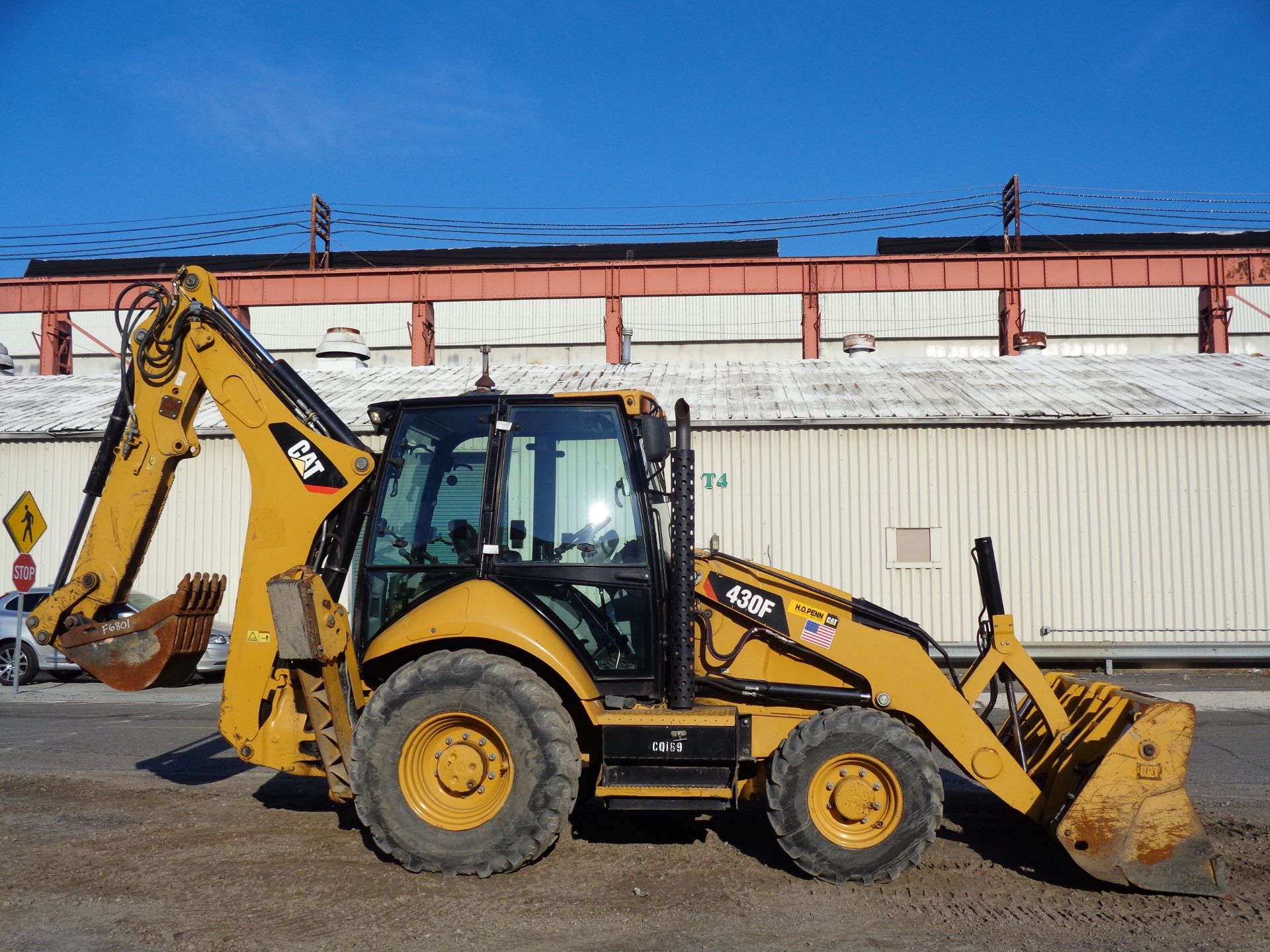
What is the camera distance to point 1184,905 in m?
4.66

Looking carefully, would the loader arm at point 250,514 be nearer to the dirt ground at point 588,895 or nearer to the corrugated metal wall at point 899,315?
the dirt ground at point 588,895

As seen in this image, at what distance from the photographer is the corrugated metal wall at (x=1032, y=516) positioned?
14969 millimetres

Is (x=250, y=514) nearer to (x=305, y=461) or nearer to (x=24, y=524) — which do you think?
(x=305, y=461)

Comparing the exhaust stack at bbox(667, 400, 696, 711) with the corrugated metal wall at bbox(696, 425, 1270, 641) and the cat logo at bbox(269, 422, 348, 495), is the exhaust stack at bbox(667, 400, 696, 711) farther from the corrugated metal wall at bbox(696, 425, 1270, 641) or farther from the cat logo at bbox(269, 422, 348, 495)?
the corrugated metal wall at bbox(696, 425, 1270, 641)

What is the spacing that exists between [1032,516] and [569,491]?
1181cm

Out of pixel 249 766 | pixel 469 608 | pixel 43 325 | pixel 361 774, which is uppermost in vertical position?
pixel 43 325

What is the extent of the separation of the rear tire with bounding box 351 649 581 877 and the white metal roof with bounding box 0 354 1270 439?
10.7 metres

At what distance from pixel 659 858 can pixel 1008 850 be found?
2000mm

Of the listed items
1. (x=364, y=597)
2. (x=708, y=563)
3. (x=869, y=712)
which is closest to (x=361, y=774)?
(x=364, y=597)

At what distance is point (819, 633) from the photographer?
545 centimetres

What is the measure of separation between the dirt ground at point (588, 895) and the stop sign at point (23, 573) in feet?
26.3

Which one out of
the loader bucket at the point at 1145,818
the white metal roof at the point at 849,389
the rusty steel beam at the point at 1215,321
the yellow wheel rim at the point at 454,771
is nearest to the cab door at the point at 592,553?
the yellow wheel rim at the point at 454,771

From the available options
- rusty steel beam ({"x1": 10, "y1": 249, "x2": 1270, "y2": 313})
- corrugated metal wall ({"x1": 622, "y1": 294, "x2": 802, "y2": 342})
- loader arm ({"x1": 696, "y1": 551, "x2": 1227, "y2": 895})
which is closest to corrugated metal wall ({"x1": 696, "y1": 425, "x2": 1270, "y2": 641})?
loader arm ({"x1": 696, "y1": 551, "x2": 1227, "y2": 895})

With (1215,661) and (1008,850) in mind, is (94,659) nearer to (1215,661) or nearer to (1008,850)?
(1008,850)
